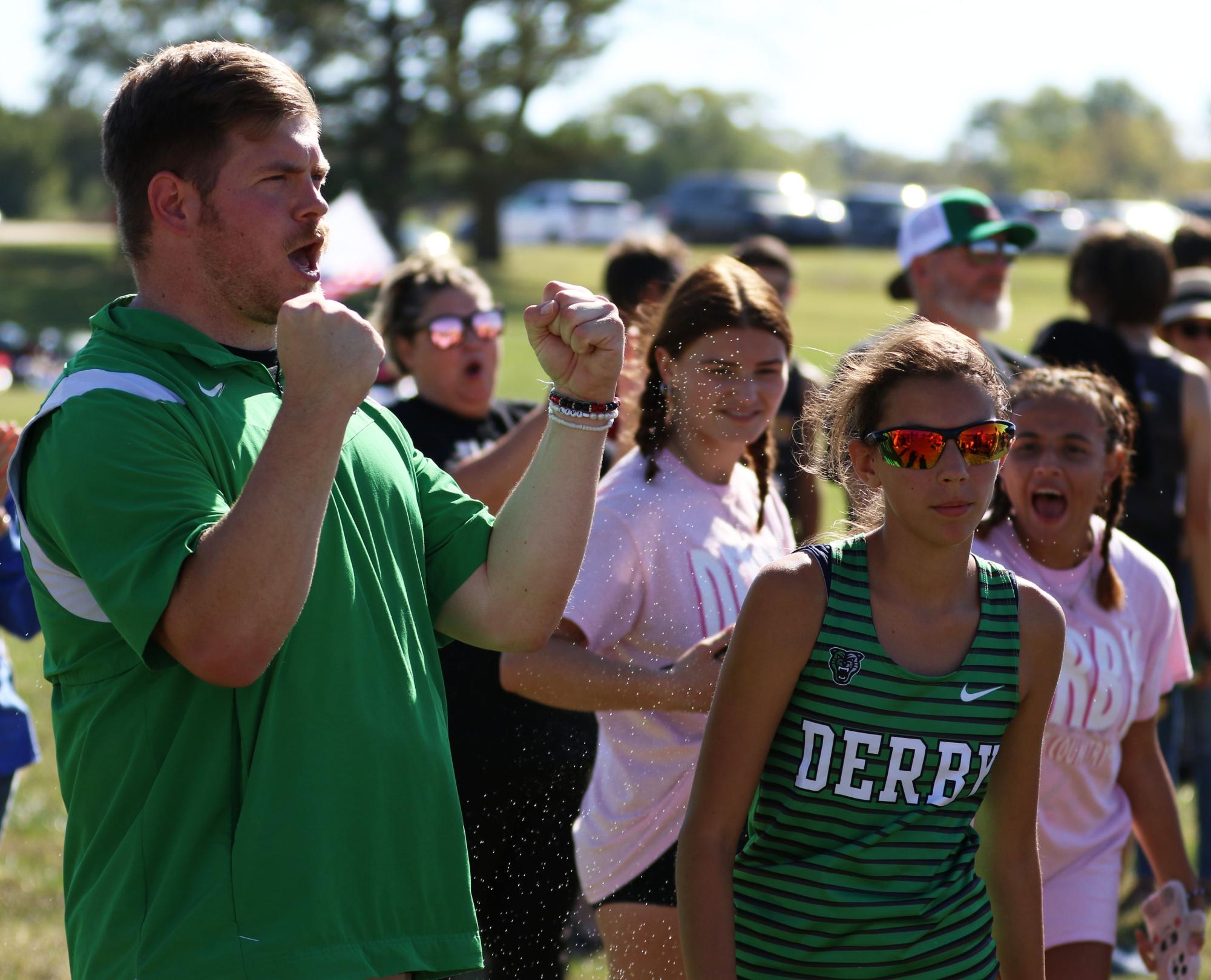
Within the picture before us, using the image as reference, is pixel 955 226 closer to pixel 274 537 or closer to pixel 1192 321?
pixel 1192 321

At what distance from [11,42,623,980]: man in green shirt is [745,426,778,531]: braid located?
3.94ft

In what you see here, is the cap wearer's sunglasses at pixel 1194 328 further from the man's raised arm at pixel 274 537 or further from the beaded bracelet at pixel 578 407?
the man's raised arm at pixel 274 537

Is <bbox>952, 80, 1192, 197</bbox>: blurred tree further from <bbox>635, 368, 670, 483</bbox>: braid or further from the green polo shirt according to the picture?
the green polo shirt

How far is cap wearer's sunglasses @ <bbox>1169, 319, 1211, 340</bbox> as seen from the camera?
5.79 meters

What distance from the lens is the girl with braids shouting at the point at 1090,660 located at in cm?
310

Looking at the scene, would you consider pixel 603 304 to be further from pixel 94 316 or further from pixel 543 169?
pixel 543 169

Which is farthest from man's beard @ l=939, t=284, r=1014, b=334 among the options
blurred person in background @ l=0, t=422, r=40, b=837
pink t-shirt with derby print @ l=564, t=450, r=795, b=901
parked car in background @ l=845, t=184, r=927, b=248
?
parked car in background @ l=845, t=184, r=927, b=248

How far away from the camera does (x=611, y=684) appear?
289 centimetres

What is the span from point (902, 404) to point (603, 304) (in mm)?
599

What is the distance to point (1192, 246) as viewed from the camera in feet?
22.3

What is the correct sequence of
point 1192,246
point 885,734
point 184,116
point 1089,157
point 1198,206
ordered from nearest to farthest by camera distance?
point 184,116 < point 885,734 < point 1192,246 < point 1198,206 < point 1089,157

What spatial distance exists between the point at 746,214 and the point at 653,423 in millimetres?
32520

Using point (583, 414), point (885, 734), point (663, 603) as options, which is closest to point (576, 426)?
point (583, 414)

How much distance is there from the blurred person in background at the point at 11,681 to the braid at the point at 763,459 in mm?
1786
